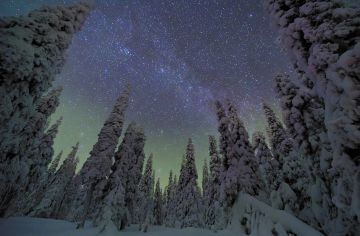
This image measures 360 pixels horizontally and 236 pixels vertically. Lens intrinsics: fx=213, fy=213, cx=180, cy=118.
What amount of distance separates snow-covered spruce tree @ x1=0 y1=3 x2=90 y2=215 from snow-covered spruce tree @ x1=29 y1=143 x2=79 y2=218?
75.0 ft

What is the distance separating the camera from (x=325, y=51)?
18.4 feet

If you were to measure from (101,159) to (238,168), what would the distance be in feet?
49.9

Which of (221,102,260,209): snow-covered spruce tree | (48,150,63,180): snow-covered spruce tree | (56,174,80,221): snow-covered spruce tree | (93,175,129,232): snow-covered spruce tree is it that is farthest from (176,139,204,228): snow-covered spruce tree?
(48,150,63,180): snow-covered spruce tree

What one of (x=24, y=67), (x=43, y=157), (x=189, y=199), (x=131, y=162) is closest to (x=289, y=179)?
(x=189, y=199)

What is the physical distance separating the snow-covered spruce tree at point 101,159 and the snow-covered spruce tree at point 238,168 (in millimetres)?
13585

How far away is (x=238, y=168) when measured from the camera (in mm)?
16078

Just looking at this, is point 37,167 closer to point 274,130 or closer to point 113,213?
point 113,213

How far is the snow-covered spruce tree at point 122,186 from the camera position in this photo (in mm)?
18109

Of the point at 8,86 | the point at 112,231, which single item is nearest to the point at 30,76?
the point at 8,86

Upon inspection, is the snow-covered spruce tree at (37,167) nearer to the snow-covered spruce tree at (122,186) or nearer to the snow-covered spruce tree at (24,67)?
the snow-covered spruce tree at (24,67)

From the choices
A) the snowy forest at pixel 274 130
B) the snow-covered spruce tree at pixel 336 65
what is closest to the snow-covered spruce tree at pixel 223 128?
the snowy forest at pixel 274 130

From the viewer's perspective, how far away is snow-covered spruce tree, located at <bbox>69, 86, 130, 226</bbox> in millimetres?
22453

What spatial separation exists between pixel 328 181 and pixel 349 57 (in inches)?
250

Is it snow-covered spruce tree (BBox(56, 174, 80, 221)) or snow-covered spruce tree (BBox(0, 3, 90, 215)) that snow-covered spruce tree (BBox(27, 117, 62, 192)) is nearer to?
snow-covered spruce tree (BBox(0, 3, 90, 215))
